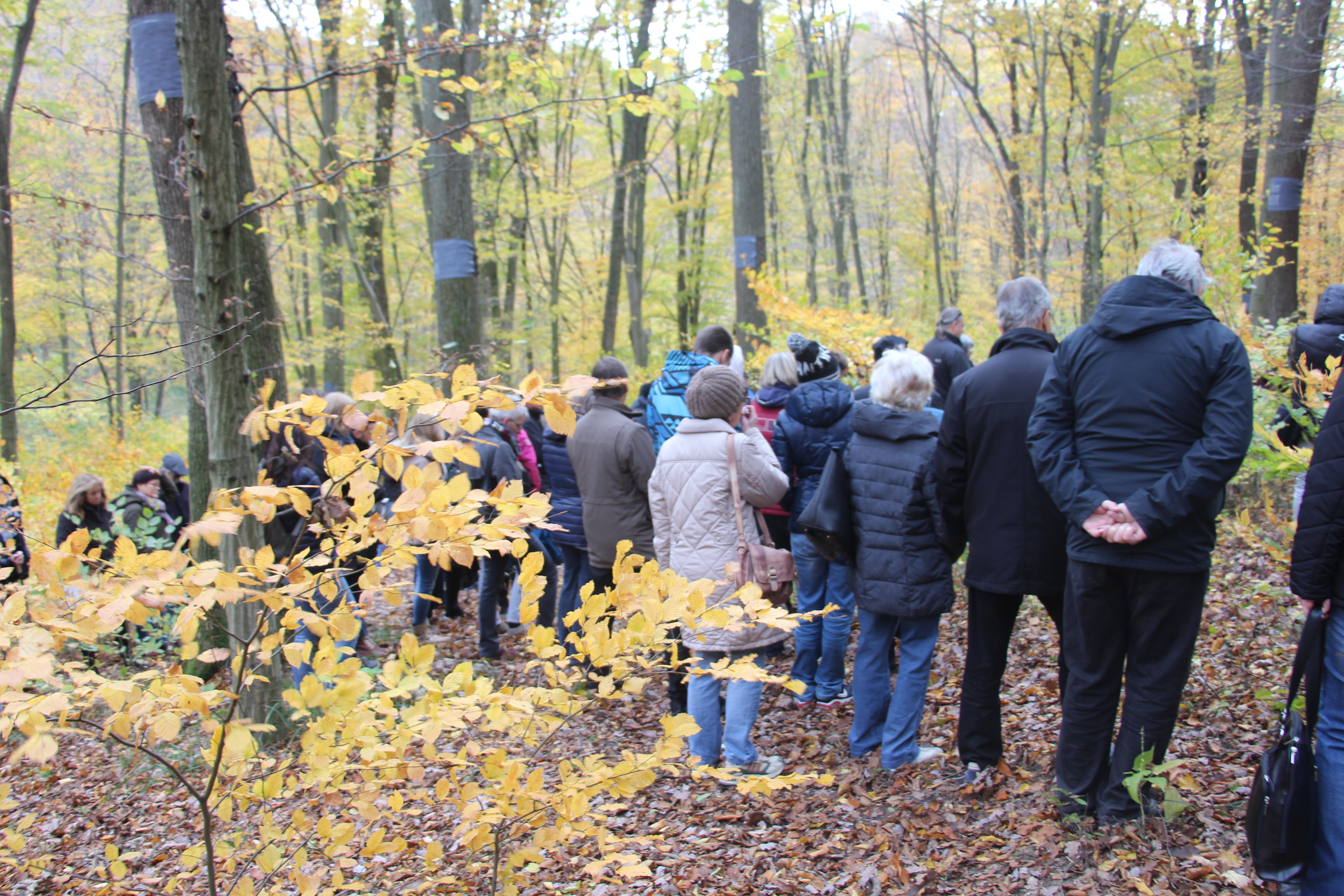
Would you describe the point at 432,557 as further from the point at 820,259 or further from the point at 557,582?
the point at 820,259

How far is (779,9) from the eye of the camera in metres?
13.5

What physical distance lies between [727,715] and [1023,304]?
2424 mm

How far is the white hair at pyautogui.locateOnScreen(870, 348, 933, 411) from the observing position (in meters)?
3.77

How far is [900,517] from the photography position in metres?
3.75

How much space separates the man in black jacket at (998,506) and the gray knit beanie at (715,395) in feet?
3.25

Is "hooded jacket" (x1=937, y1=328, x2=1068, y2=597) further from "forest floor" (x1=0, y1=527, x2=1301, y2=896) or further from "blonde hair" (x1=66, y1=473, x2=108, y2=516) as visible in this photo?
"blonde hair" (x1=66, y1=473, x2=108, y2=516)

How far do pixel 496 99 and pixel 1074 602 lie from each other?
11964 mm

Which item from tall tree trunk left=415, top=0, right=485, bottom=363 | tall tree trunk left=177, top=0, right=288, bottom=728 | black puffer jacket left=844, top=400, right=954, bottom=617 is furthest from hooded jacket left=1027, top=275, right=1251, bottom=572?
tall tree trunk left=415, top=0, right=485, bottom=363

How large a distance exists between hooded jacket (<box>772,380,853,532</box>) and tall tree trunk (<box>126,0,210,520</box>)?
3.04 m

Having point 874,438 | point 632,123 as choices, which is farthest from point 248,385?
point 632,123

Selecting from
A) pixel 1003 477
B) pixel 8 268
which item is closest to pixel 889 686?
pixel 1003 477

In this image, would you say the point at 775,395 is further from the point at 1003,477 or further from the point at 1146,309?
the point at 1146,309

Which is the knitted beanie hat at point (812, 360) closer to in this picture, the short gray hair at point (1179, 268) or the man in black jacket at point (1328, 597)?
the short gray hair at point (1179, 268)

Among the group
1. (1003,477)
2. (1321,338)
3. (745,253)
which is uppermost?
(745,253)
